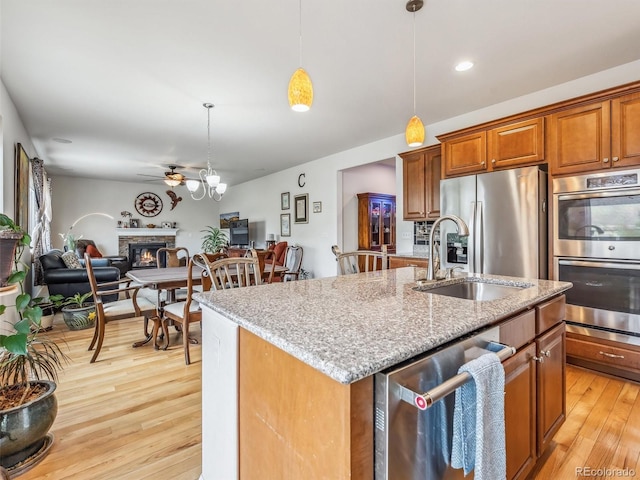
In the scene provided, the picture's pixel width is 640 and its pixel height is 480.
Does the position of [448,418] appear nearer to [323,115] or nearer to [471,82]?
[471,82]

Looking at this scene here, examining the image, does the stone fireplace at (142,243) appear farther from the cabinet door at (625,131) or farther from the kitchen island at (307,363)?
the cabinet door at (625,131)

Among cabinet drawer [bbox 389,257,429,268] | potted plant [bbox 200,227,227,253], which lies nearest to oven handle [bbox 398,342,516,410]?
cabinet drawer [bbox 389,257,429,268]

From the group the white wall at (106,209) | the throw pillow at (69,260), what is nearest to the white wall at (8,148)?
the throw pillow at (69,260)

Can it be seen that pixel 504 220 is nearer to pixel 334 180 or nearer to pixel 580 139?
pixel 580 139

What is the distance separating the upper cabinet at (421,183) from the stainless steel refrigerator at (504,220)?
0.59 meters

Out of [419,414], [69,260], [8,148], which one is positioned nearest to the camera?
[419,414]

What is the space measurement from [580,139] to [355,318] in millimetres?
2682

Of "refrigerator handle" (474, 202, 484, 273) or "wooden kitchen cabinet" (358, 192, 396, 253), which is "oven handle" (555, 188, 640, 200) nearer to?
"refrigerator handle" (474, 202, 484, 273)

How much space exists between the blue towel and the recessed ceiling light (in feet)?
8.56

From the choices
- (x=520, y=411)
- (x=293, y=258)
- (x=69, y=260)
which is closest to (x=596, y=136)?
(x=520, y=411)

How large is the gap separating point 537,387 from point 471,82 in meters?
2.72

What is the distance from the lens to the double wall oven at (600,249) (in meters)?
2.27

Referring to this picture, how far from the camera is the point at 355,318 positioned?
1.04 m

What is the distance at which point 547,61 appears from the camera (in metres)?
2.63
